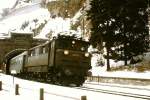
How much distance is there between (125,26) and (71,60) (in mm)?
14230

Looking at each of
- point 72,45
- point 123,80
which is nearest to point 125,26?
point 123,80

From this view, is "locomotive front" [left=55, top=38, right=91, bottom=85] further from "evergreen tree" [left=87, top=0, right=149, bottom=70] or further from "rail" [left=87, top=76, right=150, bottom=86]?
"evergreen tree" [left=87, top=0, right=149, bottom=70]

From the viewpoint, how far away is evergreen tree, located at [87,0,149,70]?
37344 mm

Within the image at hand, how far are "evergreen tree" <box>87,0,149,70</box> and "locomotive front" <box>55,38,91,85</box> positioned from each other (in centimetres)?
1206

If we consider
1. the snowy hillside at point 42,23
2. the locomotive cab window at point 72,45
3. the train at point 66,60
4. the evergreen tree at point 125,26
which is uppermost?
the snowy hillside at point 42,23

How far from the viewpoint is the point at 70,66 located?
25.3m

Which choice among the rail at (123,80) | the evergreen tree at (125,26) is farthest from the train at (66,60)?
the evergreen tree at (125,26)

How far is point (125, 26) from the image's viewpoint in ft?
125

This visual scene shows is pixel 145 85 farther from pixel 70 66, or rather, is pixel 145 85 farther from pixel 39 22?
pixel 39 22

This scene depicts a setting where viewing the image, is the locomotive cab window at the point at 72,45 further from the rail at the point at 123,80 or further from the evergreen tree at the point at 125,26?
the evergreen tree at the point at 125,26

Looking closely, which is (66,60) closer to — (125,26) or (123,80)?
(123,80)

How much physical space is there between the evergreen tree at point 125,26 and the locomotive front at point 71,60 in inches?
475

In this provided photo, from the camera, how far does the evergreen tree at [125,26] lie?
37.3 meters

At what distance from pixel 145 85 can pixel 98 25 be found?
43.3ft
